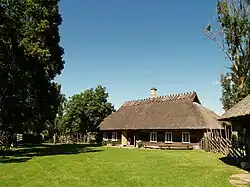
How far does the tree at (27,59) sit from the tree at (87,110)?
80.4ft

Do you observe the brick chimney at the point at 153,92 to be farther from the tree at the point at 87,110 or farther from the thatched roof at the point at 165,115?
the tree at the point at 87,110

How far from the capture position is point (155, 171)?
711 inches

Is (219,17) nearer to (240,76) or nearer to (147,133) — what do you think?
(240,76)

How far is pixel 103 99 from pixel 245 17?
3423 centimetres

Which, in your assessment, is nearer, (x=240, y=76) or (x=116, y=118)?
(x=240, y=76)

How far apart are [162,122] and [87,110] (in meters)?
20.9

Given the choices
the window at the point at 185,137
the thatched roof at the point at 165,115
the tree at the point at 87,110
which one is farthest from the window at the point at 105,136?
the window at the point at 185,137

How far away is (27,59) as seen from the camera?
29.5 m

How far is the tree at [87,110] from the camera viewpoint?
5947 cm

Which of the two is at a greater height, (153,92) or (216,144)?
(153,92)

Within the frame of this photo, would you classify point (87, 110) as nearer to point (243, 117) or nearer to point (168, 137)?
point (168, 137)

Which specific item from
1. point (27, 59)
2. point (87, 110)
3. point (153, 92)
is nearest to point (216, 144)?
point (153, 92)

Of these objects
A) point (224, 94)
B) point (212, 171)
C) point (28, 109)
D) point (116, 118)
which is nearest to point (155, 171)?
point (212, 171)

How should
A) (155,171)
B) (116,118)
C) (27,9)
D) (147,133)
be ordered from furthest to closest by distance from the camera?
(116,118) → (147,133) → (27,9) → (155,171)
